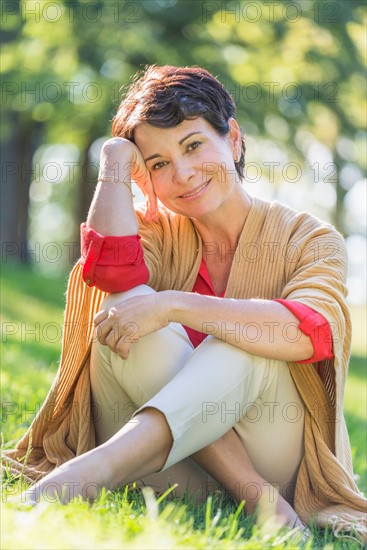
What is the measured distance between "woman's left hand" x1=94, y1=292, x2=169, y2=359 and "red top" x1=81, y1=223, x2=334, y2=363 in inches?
4.1

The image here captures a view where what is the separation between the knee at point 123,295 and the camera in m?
2.70

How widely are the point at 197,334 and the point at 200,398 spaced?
0.54 m

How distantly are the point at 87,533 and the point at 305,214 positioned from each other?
1.57 metres

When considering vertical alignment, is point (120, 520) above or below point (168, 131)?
below

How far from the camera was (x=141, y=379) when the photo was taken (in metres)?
2.59

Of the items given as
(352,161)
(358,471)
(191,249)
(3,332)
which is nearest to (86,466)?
(191,249)

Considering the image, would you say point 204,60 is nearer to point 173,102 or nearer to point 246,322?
point 173,102

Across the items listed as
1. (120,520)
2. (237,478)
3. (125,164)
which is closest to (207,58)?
(125,164)

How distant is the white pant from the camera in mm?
2426

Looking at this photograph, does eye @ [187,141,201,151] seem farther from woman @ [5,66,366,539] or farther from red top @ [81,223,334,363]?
red top @ [81,223,334,363]

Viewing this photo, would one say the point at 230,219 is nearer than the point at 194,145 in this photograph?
No

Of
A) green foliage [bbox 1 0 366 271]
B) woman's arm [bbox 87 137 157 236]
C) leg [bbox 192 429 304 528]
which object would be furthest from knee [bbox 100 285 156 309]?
green foliage [bbox 1 0 366 271]

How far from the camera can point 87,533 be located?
5.94ft

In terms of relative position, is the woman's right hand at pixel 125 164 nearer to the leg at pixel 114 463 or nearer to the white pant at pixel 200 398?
the white pant at pixel 200 398
